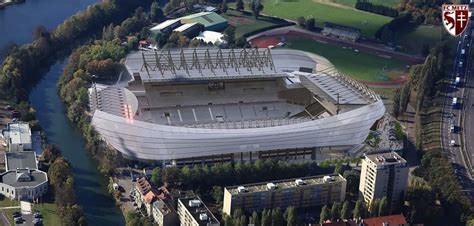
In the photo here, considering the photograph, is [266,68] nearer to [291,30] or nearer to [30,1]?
[291,30]

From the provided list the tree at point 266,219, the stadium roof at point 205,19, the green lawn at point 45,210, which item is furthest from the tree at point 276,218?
the stadium roof at point 205,19

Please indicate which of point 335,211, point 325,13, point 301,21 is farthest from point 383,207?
point 325,13

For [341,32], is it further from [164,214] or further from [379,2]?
[164,214]

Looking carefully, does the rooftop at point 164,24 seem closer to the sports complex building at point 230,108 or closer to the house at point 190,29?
the house at point 190,29

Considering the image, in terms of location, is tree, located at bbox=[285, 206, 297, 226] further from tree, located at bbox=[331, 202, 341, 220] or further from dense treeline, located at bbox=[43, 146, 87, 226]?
dense treeline, located at bbox=[43, 146, 87, 226]

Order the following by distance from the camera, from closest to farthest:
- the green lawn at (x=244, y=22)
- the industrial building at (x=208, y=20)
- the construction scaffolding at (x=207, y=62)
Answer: the construction scaffolding at (x=207, y=62), the industrial building at (x=208, y=20), the green lawn at (x=244, y=22)

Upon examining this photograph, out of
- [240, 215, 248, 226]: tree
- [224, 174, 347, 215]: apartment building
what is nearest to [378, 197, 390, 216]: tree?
[224, 174, 347, 215]: apartment building
